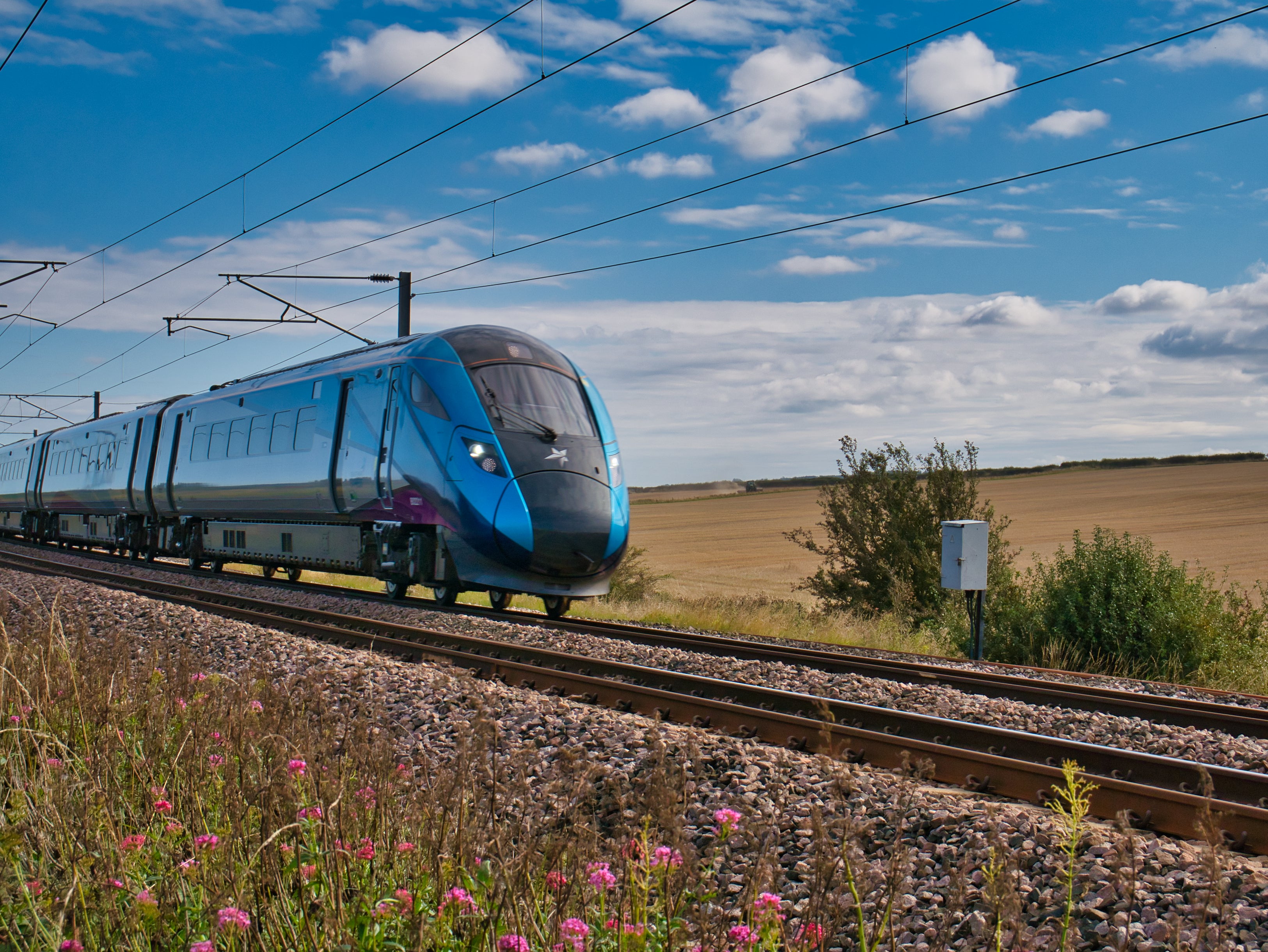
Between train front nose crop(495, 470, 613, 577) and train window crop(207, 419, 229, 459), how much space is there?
28.1 feet

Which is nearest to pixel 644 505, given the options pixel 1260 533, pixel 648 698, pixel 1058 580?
pixel 1260 533

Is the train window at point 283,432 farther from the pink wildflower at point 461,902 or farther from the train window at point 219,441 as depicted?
the pink wildflower at point 461,902

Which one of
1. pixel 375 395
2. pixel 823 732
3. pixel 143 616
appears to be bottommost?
pixel 143 616

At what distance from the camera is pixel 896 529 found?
18.5m

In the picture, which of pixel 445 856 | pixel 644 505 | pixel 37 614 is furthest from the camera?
pixel 644 505

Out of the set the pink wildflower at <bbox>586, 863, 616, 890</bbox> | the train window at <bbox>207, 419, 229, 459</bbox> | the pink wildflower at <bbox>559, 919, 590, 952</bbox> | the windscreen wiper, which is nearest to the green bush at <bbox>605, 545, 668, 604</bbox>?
the train window at <bbox>207, 419, 229, 459</bbox>

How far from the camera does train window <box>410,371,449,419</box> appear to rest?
1204cm

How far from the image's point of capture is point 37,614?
28.7 feet

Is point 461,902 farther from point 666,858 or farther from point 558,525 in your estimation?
point 558,525

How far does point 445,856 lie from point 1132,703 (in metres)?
5.92

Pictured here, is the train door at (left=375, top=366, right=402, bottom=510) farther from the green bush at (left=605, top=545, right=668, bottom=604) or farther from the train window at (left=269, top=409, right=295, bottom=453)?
the green bush at (left=605, top=545, right=668, bottom=604)

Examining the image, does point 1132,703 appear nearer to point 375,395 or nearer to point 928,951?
point 928,951

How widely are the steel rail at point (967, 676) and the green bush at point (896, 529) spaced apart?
22.7 feet

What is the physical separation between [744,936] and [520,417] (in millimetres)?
10122
